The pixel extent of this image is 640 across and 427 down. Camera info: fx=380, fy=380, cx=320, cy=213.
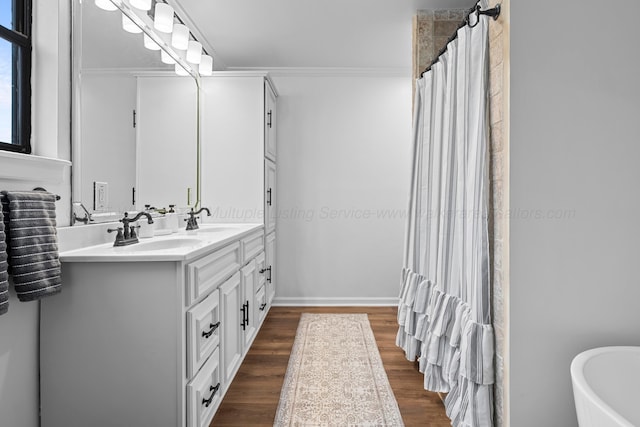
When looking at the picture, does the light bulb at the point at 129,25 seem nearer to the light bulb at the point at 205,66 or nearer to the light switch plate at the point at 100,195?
the light bulb at the point at 205,66

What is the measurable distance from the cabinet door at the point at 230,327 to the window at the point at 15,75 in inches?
41.1

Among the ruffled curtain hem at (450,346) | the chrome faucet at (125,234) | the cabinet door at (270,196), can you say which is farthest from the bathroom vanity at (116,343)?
the cabinet door at (270,196)

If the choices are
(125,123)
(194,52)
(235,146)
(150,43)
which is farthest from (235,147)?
(125,123)

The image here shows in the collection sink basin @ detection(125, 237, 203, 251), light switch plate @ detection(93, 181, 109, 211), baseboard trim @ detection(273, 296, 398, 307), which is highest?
light switch plate @ detection(93, 181, 109, 211)

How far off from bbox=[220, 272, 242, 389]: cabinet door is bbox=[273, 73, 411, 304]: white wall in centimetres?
168

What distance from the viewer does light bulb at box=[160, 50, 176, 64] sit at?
8.54 feet

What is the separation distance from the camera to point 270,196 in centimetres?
356

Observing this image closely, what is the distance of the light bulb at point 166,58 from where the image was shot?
8.54 ft

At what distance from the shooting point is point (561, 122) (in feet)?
4.74

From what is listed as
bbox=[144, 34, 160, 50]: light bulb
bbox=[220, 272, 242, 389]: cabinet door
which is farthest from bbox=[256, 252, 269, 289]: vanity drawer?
bbox=[144, 34, 160, 50]: light bulb

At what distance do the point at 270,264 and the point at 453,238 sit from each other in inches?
77.7

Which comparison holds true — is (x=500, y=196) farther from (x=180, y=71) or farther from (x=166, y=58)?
(x=180, y=71)

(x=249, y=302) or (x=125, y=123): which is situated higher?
(x=125, y=123)

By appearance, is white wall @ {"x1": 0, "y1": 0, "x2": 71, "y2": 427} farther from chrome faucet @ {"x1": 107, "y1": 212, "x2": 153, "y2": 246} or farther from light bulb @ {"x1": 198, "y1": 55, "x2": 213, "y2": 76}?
light bulb @ {"x1": 198, "y1": 55, "x2": 213, "y2": 76}
